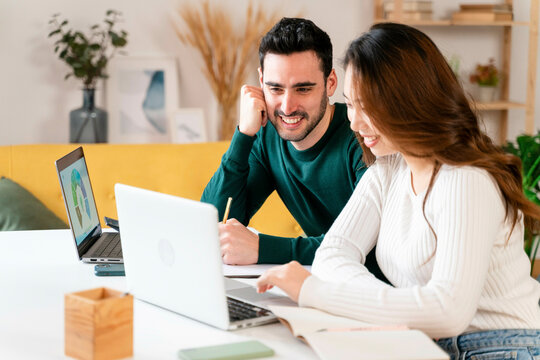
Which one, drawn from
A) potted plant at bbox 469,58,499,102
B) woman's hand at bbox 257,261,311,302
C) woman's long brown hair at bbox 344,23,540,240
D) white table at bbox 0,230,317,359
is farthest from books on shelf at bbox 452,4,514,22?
woman's hand at bbox 257,261,311,302

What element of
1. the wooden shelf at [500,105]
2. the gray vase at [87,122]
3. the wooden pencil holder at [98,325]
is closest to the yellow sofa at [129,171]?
the gray vase at [87,122]

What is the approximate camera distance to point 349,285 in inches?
52.1

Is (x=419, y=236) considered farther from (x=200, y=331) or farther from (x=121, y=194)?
(x=121, y=194)

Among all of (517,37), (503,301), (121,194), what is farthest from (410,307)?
(517,37)

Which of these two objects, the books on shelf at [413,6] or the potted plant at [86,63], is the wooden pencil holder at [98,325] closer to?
the potted plant at [86,63]

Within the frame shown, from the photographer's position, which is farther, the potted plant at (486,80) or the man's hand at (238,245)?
the potted plant at (486,80)

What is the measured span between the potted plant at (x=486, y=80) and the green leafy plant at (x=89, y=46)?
6.81ft

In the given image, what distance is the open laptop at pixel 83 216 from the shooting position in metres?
1.75

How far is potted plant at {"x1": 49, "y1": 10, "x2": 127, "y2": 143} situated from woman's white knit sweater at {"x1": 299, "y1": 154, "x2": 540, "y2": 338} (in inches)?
93.3

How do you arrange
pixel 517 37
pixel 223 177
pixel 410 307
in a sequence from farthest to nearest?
pixel 517 37 < pixel 223 177 < pixel 410 307

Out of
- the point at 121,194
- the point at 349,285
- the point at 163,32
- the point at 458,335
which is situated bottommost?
the point at 458,335

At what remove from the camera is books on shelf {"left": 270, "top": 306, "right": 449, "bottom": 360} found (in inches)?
44.1

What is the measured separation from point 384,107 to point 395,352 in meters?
0.50

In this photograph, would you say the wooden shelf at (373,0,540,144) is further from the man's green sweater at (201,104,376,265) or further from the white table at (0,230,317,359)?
the white table at (0,230,317,359)
